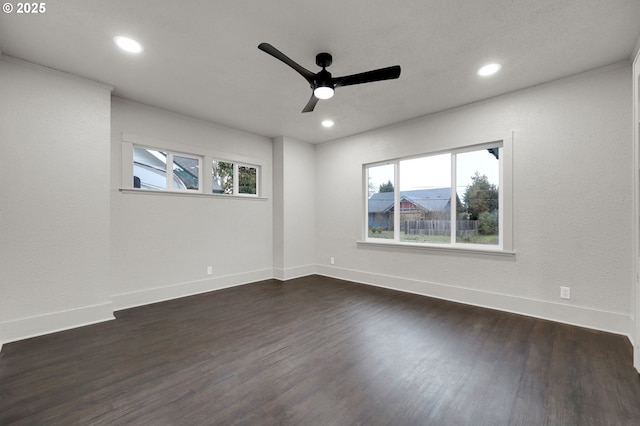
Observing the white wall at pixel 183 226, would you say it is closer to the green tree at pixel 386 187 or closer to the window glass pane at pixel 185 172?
the window glass pane at pixel 185 172

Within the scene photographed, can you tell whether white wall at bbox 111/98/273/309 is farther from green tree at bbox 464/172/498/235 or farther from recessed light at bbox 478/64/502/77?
recessed light at bbox 478/64/502/77

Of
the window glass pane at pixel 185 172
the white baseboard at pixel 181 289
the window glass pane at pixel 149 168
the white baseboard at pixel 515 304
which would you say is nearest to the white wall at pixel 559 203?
the white baseboard at pixel 515 304

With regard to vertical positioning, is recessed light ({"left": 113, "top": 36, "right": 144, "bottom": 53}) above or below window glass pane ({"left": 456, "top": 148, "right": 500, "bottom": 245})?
above

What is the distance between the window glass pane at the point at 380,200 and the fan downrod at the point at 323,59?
8.65 ft

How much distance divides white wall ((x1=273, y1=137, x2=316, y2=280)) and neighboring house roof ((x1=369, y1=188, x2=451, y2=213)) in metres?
1.41

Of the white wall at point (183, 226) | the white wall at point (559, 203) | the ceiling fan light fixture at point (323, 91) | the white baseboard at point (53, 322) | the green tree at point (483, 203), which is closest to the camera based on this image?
the ceiling fan light fixture at point (323, 91)

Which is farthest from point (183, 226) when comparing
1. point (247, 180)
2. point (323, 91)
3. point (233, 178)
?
→ point (323, 91)

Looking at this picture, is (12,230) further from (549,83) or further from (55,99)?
(549,83)

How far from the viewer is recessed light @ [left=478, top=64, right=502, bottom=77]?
285 centimetres

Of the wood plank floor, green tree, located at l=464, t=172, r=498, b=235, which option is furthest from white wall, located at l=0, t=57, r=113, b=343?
green tree, located at l=464, t=172, r=498, b=235

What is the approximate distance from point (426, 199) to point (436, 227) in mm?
485

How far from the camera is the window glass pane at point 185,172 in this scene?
14.0ft

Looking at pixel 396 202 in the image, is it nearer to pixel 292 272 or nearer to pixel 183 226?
pixel 292 272

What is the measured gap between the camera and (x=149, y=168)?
4.01 metres
